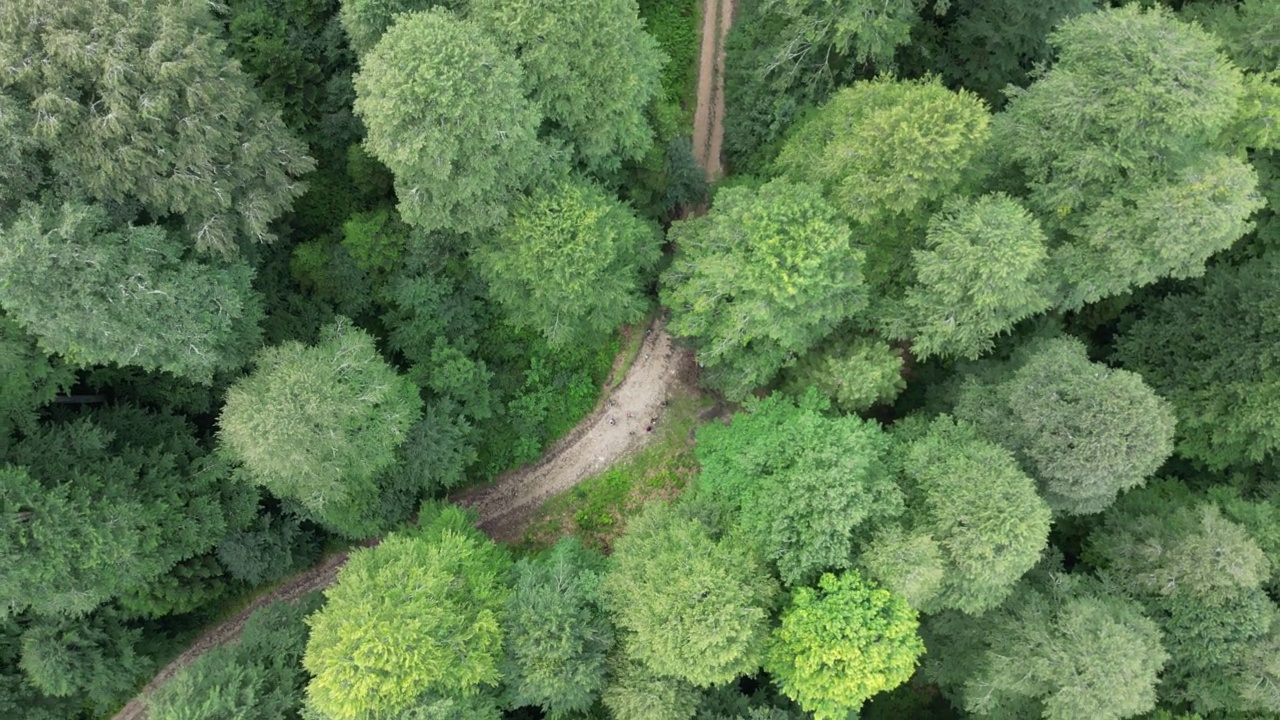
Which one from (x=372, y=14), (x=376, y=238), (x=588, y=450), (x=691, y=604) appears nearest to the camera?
(x=691, y=604)

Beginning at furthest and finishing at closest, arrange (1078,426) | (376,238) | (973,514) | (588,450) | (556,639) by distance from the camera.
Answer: (588,450) → (376,238) → (556,639) → (1078,426) → (973,514)

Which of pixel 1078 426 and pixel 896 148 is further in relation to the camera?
pixel 1078 426

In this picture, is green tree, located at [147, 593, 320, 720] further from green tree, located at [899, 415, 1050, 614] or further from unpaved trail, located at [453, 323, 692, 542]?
green tree, located at [899, 415, 1050, 614]

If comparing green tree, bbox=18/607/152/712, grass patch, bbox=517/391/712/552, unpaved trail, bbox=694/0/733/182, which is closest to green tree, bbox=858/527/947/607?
grass patch, bbox=517/391/712/552

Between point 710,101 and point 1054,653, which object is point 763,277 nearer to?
point 710,101

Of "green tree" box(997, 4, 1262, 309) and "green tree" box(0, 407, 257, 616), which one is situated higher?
"green tree" box(0, 407, 257, 616)

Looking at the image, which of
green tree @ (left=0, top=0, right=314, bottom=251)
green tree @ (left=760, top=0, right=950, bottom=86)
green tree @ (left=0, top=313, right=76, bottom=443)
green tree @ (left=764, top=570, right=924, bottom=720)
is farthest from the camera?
green tree @ (left=760, top=0, right=950, bottom=86)

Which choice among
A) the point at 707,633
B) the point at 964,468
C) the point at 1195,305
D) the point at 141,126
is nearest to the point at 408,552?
the point at 707,633

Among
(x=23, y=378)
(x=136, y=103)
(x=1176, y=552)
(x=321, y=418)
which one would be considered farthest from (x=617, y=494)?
(x=136, y=103)
